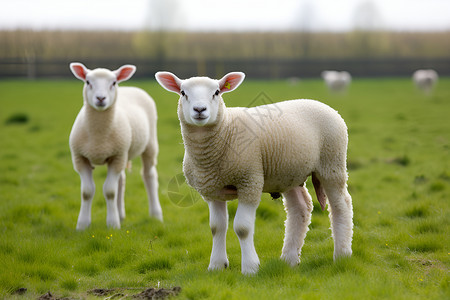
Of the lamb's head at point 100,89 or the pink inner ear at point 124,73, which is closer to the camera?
the lamb's head at point 100,89

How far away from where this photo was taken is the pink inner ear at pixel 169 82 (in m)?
3.85

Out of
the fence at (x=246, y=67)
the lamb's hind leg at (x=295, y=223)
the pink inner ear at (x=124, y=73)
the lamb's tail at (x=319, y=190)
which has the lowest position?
the fence at (x=246, y=67)

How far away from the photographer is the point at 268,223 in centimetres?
546

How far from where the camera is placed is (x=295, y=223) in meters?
4.16

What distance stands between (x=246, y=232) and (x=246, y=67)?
30636 mm

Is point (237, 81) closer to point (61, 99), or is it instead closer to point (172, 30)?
point (61, 99)

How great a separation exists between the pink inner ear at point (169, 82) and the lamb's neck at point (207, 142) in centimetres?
36

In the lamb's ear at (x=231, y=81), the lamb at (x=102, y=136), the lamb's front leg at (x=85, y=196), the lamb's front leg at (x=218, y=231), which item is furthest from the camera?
the lamb's front leg at (x=85, y=196)

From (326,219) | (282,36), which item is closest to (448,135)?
(326,219)

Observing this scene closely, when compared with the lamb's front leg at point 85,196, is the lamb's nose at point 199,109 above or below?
above

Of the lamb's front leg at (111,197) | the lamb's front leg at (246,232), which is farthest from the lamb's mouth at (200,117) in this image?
the lamb's front leg at (111,197)

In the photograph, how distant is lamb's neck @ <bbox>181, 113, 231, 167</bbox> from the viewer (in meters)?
3.68

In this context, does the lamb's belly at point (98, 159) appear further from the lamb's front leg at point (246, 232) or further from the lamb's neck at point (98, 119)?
the lamb's front leg at point (246, 232)

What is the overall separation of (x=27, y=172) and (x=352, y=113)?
9.89 meters
